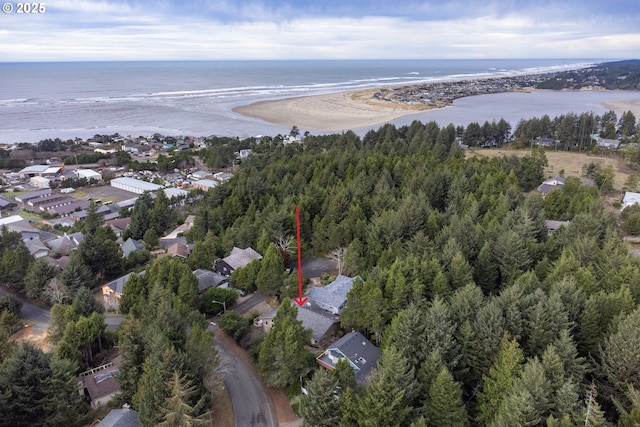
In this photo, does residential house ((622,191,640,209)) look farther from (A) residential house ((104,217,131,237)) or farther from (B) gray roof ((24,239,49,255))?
(B) gray roof ((24,239,49,255))

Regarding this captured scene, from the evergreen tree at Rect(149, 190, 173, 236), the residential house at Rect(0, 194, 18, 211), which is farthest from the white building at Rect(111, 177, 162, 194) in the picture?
the evergreen tree at Rect(149, 190, 173, 236)

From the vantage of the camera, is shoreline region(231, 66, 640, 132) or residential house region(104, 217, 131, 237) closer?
residential house region(104, 217, 131, 237)

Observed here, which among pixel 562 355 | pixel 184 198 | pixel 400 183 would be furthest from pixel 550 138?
pixel 562 355

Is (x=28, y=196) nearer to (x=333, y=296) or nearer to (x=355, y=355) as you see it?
(x=333, y=296)

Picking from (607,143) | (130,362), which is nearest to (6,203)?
(130,362)

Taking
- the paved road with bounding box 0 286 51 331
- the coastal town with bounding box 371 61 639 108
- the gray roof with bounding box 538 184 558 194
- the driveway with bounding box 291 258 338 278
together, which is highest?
the coastal town with bounding box 371 61 639 108

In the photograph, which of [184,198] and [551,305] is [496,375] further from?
[184,198]

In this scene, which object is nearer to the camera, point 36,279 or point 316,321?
point 316,321
